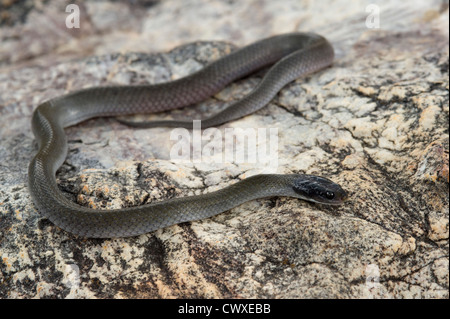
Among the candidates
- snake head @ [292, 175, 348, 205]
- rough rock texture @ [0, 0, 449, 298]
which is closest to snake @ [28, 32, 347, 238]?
snake head @ [292, 175, 348, 205]

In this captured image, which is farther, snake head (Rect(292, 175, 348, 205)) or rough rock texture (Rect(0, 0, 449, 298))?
snake head (Rect(292, 175, 348, 205))

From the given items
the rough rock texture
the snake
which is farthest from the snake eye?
the rough rock texture

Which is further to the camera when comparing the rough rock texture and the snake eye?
the snake eye

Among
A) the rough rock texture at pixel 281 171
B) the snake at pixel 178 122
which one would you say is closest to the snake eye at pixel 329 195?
the snake at pixel 178 122

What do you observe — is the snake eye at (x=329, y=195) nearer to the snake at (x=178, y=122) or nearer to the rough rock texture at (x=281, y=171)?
the snake at (x=178, y=122)

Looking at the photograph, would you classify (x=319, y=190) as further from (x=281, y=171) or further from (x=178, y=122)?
(x=178, y=122)

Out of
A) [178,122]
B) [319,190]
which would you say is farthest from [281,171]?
[178,122]

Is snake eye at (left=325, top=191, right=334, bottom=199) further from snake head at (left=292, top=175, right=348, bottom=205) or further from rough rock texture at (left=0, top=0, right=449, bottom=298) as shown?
rough rock texture at (left=0, top=0, right=449, bottom=298)
